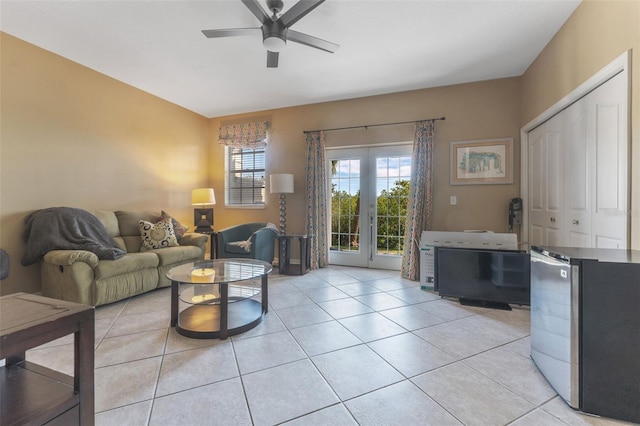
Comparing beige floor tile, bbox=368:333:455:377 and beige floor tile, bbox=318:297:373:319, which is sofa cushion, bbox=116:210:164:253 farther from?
beige floor tile, bbox=368:333:455:377

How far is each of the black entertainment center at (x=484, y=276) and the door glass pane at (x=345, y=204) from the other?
1.61 metres

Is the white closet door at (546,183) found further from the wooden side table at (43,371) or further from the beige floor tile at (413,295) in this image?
the wooden side table at (43,371)

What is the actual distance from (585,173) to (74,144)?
5.43m

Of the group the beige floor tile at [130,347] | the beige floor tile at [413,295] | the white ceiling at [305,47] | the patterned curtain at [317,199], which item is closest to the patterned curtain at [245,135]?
the white ceiling at [305,47]

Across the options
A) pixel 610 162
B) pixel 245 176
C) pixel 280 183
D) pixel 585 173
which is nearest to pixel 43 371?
pixel 280 183

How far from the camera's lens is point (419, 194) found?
12.5ft

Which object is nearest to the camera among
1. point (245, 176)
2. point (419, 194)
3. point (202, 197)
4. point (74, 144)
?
point (74, 144)

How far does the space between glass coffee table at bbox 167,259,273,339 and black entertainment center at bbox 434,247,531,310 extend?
198 centimetres

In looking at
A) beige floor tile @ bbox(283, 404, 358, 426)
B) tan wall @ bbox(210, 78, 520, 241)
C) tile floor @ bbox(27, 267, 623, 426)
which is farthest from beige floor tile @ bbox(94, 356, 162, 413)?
tan wall @ bbox(210, 78, 520, 241)

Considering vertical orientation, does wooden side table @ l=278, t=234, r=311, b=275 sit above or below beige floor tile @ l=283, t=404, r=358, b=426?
above

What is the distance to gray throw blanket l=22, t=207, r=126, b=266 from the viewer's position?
8.81ft

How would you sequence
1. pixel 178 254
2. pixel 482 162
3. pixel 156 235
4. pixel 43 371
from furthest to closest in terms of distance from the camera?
pixel 482 162
pixel 156 235
pixel 178 254
pixel 43 371

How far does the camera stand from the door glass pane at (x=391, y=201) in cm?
411

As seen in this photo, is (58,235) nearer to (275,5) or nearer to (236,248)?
(236,248)
